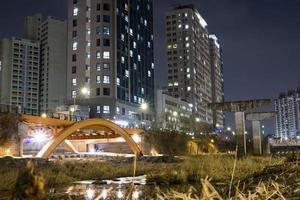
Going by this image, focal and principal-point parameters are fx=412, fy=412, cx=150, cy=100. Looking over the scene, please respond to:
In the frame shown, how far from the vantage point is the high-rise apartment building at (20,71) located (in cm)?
16238

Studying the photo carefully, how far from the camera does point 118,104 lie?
106125mm

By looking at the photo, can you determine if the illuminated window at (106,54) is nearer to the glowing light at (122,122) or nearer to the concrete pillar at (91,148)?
the glowing light at (122,122)

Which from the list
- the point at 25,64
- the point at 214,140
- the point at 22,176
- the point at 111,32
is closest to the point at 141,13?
the point at 111,32

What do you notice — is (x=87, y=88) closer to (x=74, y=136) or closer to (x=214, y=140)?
(x=74, y=136)

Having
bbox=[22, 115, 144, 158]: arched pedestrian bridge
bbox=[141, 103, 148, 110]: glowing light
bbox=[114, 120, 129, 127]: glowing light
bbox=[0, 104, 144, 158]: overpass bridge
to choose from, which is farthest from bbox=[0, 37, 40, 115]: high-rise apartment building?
bbox=[0, 104, 144, 158]: overpass bridge

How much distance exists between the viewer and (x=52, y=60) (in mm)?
166875

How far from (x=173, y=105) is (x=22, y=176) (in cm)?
15223

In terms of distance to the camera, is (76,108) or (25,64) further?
(25,64)

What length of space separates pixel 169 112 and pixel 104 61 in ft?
150

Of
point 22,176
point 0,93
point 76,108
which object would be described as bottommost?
point 22,176

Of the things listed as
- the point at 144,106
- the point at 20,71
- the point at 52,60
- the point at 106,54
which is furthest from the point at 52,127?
the point at 20,71

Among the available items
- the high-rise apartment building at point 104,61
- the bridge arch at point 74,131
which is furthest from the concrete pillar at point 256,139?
the high-rise apartment building at point 104,61

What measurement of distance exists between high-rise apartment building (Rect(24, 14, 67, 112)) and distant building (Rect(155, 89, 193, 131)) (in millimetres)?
40421

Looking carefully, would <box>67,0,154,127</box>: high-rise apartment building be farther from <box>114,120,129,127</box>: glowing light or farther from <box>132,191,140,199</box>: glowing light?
<box>132,191,140,199</box>: glowing light
